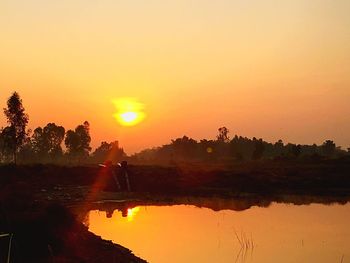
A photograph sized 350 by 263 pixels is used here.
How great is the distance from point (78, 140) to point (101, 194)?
9368cm

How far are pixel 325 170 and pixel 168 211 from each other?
3778 centimetres

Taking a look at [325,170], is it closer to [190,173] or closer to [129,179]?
[190,173]

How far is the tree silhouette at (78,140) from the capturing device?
137m

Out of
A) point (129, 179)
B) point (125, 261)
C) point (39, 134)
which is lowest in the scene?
point (125, 261)

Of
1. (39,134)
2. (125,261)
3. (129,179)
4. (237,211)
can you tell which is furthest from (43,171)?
(39,134)

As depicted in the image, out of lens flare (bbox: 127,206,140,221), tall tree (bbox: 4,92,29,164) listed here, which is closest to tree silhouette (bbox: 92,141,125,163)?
tall tree (bbox: 4,92,29,164)

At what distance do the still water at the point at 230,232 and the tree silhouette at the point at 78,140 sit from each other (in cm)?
10223

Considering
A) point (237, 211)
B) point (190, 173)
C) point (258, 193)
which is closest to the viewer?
point (237, 211)

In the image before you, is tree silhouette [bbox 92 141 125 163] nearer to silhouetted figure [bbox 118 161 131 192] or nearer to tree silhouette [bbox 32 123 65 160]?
tree silhouette [bbox 32 123 65 160]

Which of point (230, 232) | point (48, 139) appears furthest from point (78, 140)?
point (230, 232)

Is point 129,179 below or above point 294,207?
above

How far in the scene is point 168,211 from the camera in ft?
119

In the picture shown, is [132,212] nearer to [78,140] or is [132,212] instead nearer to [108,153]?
[78,140]

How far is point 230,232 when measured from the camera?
25875 millimetres
